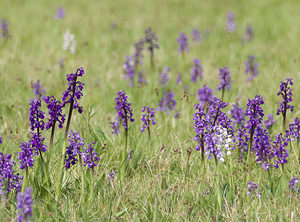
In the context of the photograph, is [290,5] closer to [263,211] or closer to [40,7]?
[40,7]

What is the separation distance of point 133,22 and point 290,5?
13.8 feet

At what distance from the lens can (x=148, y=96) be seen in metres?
6.16

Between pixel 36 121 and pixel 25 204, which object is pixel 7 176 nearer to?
pixel 36 121

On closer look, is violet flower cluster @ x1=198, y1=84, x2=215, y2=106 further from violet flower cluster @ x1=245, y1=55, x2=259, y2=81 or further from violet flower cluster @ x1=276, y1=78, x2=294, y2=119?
violet flower cluster @ x1=245, y1=55, x2=259, y2=81

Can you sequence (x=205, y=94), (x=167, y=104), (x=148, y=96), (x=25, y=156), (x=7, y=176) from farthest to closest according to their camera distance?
1. (x=148, y=96)
2. (x=167, y=104)
3. (x=205, y=94)
4. (x=7, y=176)
5. (x=25, y=156)

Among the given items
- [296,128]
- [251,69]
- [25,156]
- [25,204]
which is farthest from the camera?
[251,69]

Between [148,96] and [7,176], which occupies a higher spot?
[148,96]

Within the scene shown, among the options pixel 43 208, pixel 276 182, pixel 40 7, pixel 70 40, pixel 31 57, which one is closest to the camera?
pixel 43 208

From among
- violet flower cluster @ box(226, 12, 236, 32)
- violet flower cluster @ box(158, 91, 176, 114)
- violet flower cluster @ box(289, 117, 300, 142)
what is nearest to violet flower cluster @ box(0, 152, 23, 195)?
violet flower cluster @ box(289, 117, 300, 142)

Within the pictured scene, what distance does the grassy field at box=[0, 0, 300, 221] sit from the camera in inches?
129

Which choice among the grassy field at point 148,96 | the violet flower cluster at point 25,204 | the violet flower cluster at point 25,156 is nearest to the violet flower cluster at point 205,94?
the grassy field at point 148,96

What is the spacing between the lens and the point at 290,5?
11.2 metres

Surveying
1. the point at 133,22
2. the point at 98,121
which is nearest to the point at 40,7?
the point at 133,22

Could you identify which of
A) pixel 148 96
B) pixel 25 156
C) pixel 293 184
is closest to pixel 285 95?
pixel 293 184
